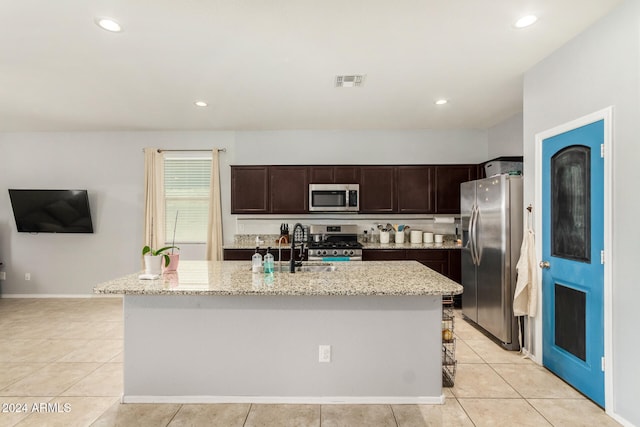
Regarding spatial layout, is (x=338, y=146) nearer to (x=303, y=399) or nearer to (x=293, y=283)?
(x=293, y=283)

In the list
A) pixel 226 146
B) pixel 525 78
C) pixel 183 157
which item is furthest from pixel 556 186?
pixel 183 157

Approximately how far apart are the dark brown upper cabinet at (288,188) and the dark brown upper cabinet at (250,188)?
0.09 m

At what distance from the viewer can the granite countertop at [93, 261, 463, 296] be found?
2.10 metres

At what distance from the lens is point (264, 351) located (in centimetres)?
238

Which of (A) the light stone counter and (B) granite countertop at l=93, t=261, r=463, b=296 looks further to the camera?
(A) the light stone counter

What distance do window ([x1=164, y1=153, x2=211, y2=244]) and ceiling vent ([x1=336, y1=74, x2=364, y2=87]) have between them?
2.88 meters

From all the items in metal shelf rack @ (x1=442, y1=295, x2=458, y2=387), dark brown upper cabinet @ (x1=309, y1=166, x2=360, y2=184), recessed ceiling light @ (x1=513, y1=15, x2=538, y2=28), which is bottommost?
metal shelf rack @ (x1=442, y1=295, x2=458, y2=387)

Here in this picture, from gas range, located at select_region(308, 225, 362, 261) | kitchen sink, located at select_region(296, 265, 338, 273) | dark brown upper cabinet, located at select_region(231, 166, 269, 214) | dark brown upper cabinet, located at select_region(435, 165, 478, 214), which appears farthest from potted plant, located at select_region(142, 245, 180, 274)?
dark brown upper cabinet, located at select_region(435, 165, 478, 214)

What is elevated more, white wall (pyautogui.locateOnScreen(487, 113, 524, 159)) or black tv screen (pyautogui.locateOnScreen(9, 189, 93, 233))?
white wall (pyautogui.locateOnScreen(487, 113, 524, 159))

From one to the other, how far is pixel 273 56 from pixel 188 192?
3.27 meters

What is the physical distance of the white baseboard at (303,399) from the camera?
7.73ft

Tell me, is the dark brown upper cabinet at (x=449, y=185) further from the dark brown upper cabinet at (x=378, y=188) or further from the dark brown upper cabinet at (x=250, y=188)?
the dark brown upper cabinet at (x=250, y=188)

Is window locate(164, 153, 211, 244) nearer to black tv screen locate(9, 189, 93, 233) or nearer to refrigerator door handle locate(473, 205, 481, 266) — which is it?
black tv screen locate(9, 189, 93, 233)

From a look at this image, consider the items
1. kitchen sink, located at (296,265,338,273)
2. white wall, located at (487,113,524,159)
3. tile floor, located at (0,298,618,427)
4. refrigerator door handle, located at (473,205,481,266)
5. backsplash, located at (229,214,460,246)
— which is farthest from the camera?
backsplash, located at (229,214,460,246)
